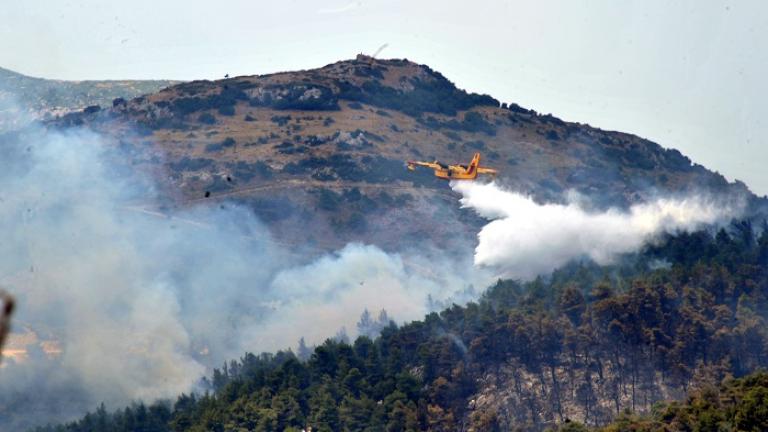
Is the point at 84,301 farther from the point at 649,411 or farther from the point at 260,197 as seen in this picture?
the point at 649,411

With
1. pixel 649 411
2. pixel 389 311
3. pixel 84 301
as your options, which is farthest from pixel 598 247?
pixel 84 301

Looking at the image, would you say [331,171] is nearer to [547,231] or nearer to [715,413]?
[547,231]

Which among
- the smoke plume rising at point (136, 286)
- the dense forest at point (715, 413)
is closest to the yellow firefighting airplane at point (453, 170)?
the smoke plume rising at point (136, 286)

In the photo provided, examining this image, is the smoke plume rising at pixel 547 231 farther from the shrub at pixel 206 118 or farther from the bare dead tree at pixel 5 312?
the bare dead tree at pixel 5 312

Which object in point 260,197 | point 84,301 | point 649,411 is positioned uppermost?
point 260,197

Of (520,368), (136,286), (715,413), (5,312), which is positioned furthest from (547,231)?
(5,312)
